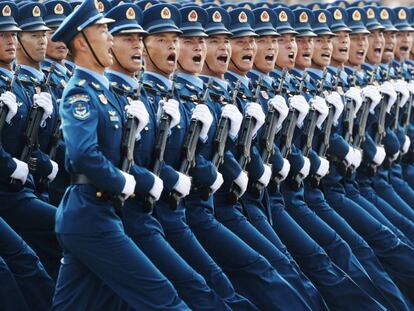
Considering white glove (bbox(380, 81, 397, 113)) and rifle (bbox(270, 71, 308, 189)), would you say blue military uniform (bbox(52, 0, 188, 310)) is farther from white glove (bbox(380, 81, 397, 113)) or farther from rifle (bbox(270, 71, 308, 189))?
white glove (bbox(380, 81, 397, 113))

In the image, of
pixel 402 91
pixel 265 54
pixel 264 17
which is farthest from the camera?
pixel 402 91

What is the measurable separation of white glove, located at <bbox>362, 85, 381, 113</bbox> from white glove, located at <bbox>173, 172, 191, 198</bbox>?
4036mm

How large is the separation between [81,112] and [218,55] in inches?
113

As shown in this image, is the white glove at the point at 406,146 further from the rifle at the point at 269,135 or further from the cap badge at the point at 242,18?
the rifle at the point at 269,135

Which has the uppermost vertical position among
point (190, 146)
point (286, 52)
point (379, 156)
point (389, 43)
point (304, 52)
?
point (190, 146)

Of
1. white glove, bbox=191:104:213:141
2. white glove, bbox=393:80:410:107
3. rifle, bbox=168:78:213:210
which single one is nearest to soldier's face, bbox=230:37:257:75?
white glove, bbox=191:104:213:141

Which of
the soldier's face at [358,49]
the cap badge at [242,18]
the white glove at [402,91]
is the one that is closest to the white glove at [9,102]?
the cap badge at [242,18]

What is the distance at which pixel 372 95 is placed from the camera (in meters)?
14.7

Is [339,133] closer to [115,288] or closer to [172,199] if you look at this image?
[172,199]

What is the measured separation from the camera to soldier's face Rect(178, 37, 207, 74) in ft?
39.6

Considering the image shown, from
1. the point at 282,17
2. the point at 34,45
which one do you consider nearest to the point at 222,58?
the point at 34,45

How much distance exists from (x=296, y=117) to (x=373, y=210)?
1376 millimetres

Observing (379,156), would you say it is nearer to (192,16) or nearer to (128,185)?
(192,16)

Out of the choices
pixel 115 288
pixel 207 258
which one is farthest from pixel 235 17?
pixel 115 288
